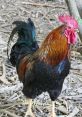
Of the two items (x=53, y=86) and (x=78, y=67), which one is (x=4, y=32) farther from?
(x=53, y=86)

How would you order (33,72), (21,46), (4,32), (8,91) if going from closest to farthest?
(33,72), (21,46), (8,91), (4,32)

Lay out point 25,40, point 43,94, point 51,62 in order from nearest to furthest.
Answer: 1. point 51,62
2. point 25,40
3. point 43,94

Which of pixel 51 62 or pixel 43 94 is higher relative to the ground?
pixel 51 62

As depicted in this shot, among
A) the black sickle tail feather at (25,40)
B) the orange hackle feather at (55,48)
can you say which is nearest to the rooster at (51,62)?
the orange hackle feather at (55,48)

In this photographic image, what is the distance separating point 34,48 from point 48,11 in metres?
2.50

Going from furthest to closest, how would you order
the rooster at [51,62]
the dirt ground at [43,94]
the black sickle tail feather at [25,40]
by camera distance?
1. the dirt ground at [43,94]
2. the black sickle tail feather at [25,40]
3. the rooster at [51,62]

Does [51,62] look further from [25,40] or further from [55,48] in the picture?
[25,40]

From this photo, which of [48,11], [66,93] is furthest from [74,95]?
[48,11]

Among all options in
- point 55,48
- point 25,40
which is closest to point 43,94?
point 25,40

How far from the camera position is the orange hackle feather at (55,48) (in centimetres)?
354

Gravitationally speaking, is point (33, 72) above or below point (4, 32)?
below

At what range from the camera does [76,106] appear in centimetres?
410

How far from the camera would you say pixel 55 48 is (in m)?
3.56

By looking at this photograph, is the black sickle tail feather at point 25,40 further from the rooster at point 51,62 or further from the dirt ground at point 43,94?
the dirt ground at point 43,94
